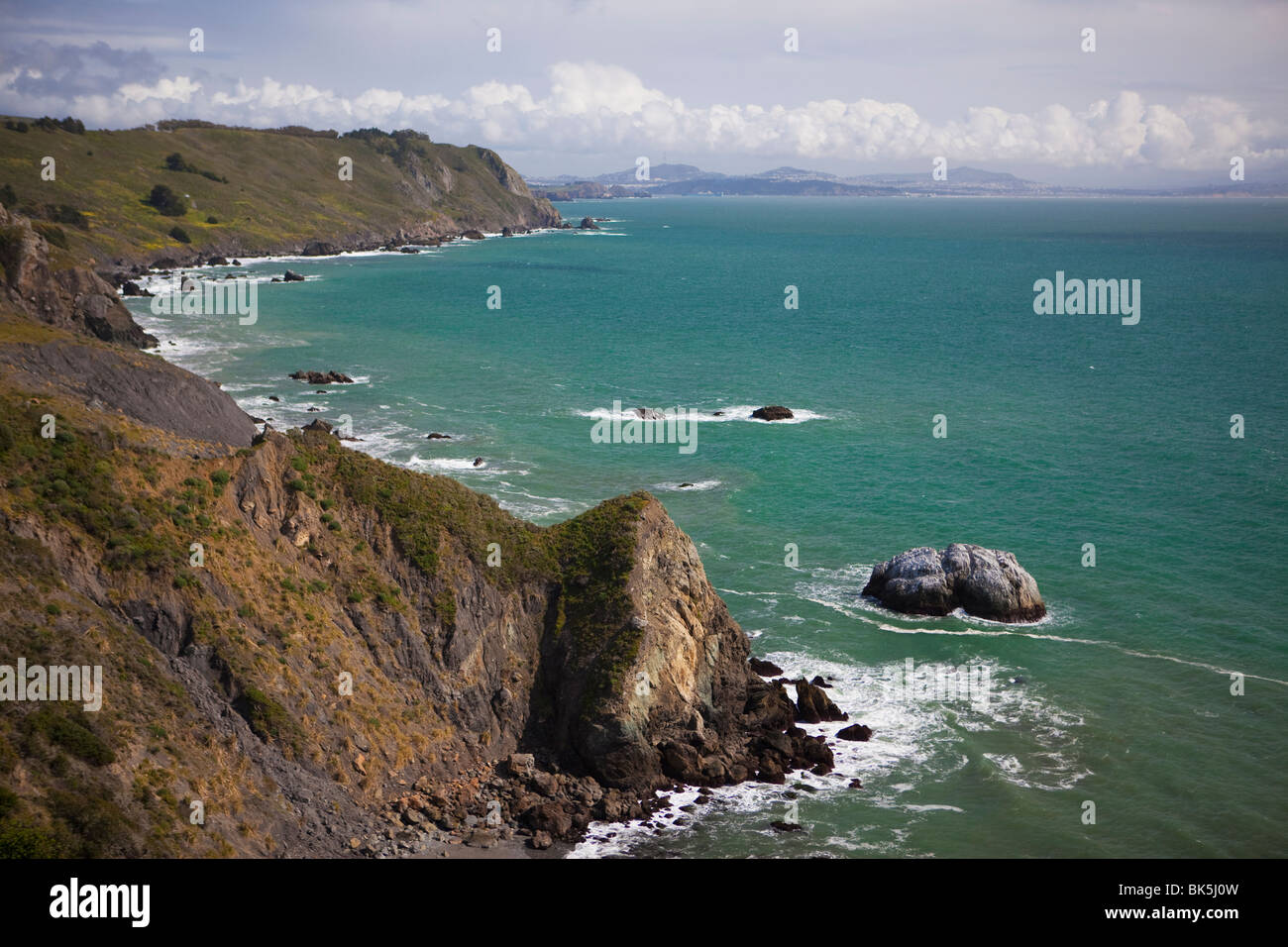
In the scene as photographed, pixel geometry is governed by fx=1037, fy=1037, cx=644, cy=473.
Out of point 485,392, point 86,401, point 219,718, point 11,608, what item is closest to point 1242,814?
point 219,718

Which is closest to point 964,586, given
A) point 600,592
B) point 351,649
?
point 600,592

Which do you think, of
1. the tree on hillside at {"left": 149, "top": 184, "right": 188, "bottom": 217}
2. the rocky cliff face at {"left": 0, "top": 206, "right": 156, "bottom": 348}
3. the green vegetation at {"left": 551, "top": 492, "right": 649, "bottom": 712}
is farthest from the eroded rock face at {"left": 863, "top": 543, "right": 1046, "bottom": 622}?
the tree on hillside at {"left": 149, "top": 184, "right": 188, "bottom": 217}

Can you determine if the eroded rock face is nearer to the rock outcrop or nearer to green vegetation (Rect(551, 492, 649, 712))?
green vegetation (Rect(551, 492, 649, 712))

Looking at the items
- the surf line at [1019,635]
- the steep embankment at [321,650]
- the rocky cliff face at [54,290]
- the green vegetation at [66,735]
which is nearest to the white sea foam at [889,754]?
the steep embankment at [321,650]

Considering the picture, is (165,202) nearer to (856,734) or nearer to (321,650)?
(321,650)

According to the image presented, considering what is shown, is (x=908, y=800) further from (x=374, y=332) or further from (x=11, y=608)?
(x=374, y=332)

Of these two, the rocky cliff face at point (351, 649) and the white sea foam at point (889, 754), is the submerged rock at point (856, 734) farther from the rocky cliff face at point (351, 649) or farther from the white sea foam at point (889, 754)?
the rocky cliff face at point (351, 649)

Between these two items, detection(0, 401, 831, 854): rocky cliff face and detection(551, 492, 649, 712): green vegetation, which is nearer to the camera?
detection(0, 401, 831, 854): rocky cliff face
